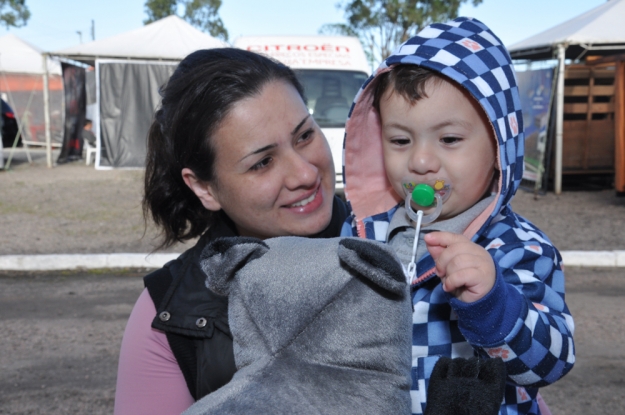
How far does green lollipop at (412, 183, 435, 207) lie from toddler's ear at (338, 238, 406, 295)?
51 cm

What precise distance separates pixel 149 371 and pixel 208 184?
1.89 feet

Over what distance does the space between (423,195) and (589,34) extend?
34.0ft

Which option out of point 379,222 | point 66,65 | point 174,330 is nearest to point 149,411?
point 174,330

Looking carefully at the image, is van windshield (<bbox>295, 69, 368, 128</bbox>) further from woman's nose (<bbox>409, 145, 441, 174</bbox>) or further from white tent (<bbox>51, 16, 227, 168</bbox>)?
woman's nose (<bbox>409, 145, 441, 174</bbox>)

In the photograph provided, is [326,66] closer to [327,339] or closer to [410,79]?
[410,79]

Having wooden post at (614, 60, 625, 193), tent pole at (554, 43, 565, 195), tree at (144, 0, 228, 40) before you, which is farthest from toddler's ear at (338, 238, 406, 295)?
tree at (144, 0, 228, 40)

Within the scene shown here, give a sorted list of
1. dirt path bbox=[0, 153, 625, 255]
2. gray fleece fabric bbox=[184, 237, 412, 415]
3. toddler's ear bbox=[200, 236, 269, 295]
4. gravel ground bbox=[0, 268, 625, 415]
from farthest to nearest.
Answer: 1. dirt path bbox=[0, 153, 625, 255]
2. gravel ground bbox=[0, 268, 625, 415]
3. toddler's ear bbox=[200, 236, 269, 295]
4. gray fleece fabric bbox=[184, 237, 412, 415]

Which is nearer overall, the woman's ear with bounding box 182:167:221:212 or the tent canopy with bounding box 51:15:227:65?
the woman's ear with bounding box 182:167:221:212

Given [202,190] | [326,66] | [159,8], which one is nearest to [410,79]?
[202,190]

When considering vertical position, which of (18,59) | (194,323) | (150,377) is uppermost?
(18,59)

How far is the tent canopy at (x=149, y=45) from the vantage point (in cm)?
1541

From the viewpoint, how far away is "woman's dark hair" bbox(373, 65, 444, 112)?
1.64 m

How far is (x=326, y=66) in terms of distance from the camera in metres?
9.66

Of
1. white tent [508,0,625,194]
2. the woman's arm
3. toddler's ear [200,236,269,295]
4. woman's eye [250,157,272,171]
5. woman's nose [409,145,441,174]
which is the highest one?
white tent [508,0,625,194]
